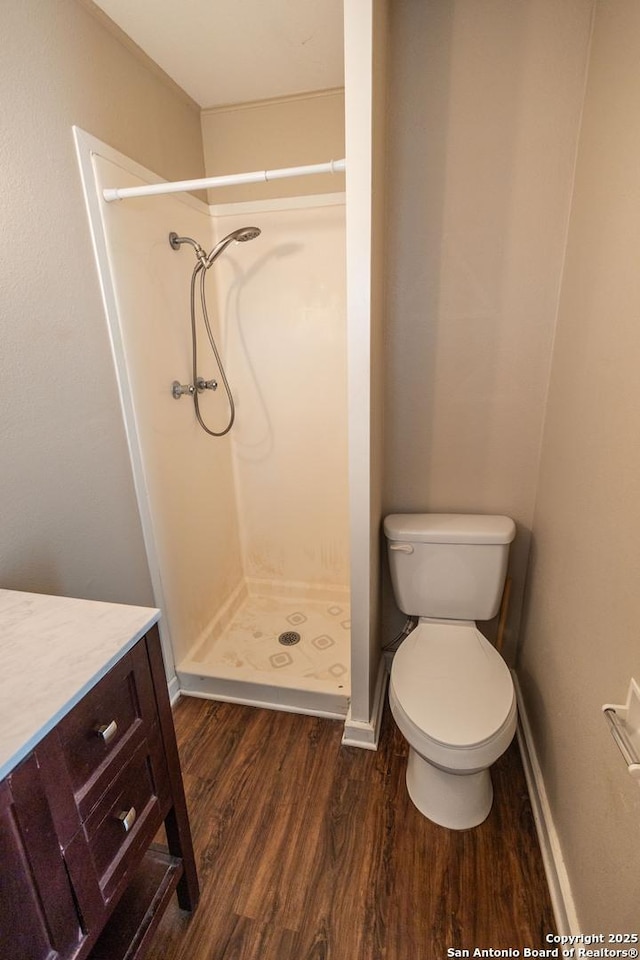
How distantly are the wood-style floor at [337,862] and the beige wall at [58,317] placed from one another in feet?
2.69

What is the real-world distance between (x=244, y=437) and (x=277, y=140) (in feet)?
4.44

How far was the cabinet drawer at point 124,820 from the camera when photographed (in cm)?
82

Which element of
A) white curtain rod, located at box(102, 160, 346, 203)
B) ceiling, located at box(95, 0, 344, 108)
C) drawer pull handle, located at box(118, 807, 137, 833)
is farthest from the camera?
ceiling, located at box(95, 0, 344, 108)

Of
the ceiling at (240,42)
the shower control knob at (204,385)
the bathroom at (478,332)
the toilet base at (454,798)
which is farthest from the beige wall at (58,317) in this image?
the toilet base at (454,798)

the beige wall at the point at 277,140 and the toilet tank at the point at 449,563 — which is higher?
the beige wall at the point at 277,140

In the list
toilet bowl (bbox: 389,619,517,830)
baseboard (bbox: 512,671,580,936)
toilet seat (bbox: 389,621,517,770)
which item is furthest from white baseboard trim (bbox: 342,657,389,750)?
baseboard (bbox: 512,671,580,936)

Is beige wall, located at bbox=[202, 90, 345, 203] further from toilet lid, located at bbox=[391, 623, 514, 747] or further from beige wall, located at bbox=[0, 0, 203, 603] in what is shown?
toilet lid, located at bbox=[391, 623, 514, 747]

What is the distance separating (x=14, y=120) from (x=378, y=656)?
212 cm

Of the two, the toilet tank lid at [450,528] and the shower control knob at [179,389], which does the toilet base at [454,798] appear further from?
the shower control knob at [179,389]

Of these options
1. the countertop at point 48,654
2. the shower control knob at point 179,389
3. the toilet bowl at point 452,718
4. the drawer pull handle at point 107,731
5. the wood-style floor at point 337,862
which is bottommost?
the wood-style floor at point 337,862

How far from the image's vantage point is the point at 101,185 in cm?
135

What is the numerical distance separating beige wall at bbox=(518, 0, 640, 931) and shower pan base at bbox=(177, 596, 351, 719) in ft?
2.72

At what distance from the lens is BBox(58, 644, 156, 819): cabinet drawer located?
75 cm

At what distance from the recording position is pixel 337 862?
4.19ft
